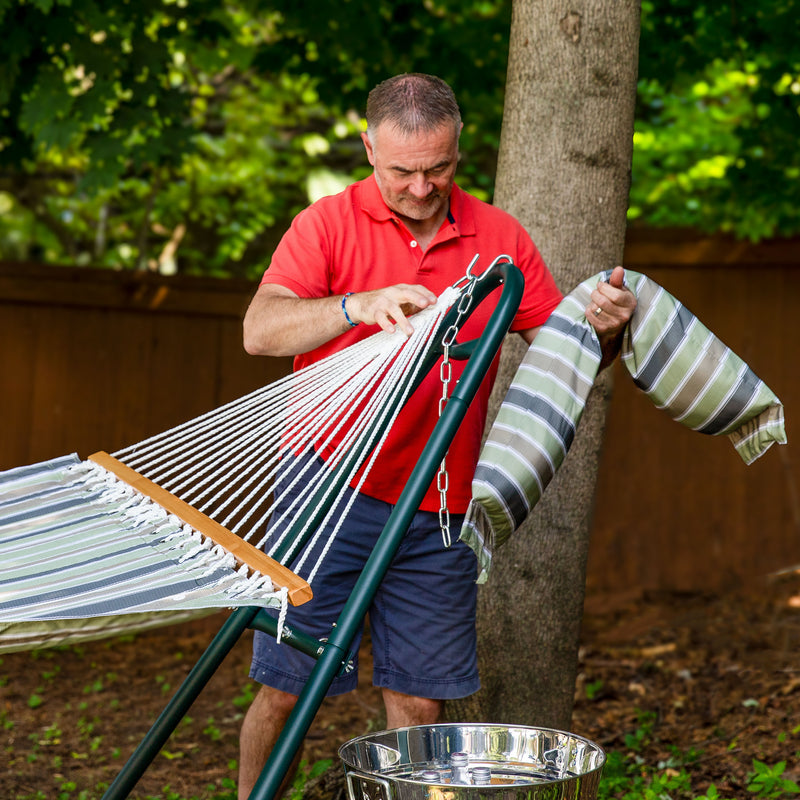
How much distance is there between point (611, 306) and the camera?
5.81ft

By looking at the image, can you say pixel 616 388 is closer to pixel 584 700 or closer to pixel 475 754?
pixel 584 700

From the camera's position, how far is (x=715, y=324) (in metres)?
4.80

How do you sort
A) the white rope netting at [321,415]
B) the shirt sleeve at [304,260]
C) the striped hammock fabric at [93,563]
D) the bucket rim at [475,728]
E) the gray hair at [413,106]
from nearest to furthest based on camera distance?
the striped hammock fabric at [93,563]
the bucket rim at [475,728]
the white rope netting at [321,415]
the gray hair at [413,106]
the shirt sleeve at [304,260]

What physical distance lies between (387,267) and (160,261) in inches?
189

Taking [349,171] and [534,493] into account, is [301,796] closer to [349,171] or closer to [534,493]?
[534,493]

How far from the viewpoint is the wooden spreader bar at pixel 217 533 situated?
1.48 m

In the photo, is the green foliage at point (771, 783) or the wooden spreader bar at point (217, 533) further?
the green foliage at point (771, 783)

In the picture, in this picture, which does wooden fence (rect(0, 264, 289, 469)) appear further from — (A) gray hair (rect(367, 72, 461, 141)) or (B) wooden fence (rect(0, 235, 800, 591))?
(A) gray hair (rect(367, 72, 461, 141))

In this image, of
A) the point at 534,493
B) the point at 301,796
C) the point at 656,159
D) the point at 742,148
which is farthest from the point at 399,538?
the point at 656,159

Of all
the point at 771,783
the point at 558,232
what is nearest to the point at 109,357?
the point at 558,232

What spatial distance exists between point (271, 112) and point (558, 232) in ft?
13.8

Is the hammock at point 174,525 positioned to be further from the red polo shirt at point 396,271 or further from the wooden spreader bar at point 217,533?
the red polo shirt at point 396,271

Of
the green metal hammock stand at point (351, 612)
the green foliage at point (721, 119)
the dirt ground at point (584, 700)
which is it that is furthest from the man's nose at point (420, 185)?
the green foliage at point (721, 119)

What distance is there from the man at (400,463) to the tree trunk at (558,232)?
1.51ft
